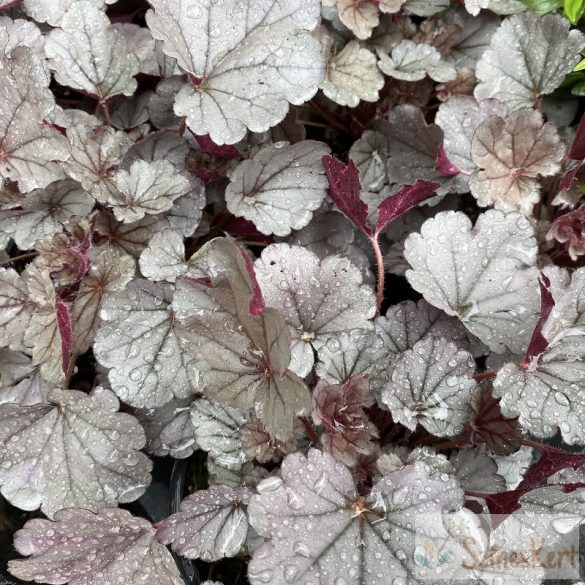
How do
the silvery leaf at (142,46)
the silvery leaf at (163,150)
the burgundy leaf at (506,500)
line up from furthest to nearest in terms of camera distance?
the silvery leaf at (142,46) < the silvery leaf at (163,150) < the burgundy leaf at (506,500)

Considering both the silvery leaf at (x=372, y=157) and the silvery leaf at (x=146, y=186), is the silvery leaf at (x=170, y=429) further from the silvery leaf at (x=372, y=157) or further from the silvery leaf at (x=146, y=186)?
the silvery leaf at (x=372, y=157)

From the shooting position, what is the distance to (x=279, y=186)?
3.96ft

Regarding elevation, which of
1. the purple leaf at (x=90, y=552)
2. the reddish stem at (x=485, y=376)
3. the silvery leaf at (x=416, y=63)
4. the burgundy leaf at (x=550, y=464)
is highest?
the silvery leaf at (x=416, y=63)

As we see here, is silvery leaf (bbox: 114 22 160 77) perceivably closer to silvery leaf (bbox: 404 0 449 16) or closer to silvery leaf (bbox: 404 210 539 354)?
silvery leaf (bbox: 404 0 449 16)

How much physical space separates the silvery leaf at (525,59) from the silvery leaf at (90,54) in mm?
717

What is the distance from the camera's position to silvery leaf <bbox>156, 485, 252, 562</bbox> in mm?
902

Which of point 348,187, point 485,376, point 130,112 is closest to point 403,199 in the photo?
point 348,187

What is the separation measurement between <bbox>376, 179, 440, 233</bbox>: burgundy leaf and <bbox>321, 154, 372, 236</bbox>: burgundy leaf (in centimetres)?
3

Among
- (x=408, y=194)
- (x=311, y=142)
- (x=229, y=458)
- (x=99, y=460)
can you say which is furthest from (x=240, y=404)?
(x=311, y=142)

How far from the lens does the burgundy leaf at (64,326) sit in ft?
3.22

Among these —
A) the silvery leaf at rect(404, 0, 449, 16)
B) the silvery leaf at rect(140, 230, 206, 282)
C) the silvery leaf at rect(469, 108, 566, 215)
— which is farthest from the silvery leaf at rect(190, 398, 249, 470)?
the silvery leaf at rect(404, 0, 449, 16)

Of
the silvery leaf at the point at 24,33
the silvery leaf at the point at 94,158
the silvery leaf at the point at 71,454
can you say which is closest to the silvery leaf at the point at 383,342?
the silvery leaf at the point at 71,454

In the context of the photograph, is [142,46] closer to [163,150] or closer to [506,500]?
[163,150]

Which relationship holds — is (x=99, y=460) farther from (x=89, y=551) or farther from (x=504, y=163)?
(x=504, y=163)
